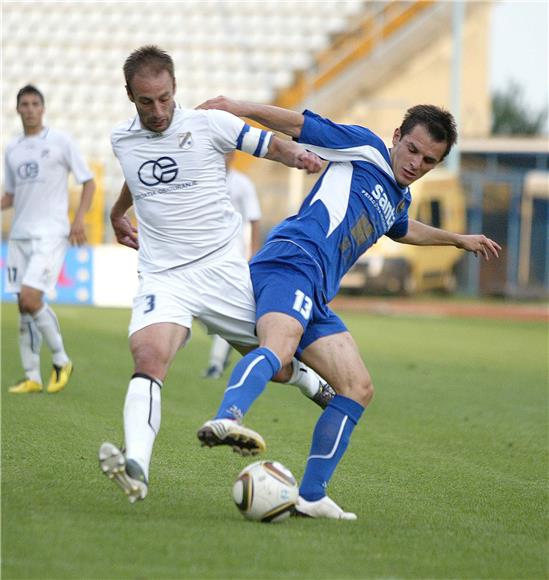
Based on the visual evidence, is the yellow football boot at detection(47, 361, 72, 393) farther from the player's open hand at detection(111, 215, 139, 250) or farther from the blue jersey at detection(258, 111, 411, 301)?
the blue jersey at detection(258, 111, 411, 301)

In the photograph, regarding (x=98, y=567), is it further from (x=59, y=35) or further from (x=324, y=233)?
(x=59, y=35)

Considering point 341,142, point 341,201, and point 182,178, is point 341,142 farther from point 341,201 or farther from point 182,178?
point 182,178

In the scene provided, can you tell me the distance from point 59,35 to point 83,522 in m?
26.5

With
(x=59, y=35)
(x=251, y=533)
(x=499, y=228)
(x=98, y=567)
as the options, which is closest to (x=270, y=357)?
(x=251, y=533)

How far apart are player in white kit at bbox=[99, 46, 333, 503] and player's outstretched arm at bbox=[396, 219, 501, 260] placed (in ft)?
3.61

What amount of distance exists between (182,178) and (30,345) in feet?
15.8

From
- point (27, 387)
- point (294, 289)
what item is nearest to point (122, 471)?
point (294, 289)

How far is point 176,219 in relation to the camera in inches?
215

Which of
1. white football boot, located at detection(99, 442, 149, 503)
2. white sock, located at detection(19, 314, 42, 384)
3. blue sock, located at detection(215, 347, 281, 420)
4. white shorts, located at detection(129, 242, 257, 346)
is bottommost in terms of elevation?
white sock, located at detection(19, 314, 42, 384)

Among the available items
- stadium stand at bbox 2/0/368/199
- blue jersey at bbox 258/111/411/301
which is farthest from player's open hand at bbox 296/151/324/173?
stadium stand at bbox 2/0/368/199

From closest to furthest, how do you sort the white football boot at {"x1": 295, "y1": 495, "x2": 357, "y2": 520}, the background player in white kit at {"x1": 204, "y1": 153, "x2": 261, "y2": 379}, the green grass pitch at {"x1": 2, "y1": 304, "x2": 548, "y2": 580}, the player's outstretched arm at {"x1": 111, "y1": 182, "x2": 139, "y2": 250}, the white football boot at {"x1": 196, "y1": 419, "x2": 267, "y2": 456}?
the green grass pitch at {"x1": 2, "y1": 304, "x2": 548, "y2": 580} < the white football boot at {"x1": 196, "y1": 419, "x2": 267, "y2": 456} < the white football boot at {"x1": 295, "y1": 495, "x2": 357, "y2": 520} < the player's outstretched arm at {"x1": 111, "y1": 182, "x2": 139, "y2": 250} < the background player in white kit at {"x1": 204, "y1": 153, "x2": 261, "y2": 379}

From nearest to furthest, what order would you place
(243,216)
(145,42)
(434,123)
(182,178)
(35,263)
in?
(182,178), (434,123), (35,263), (243,216), (145,42)

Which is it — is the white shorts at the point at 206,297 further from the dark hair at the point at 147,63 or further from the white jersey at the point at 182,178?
the dark hair at the point at 147,63

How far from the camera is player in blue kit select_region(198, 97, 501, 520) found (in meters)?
5.27
